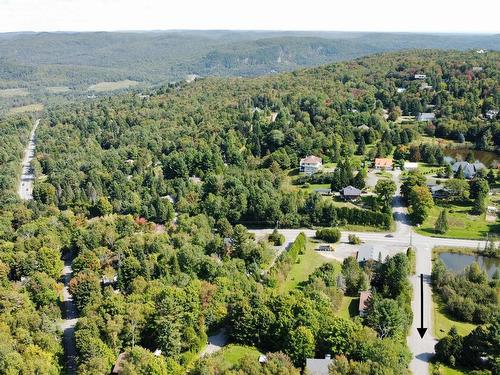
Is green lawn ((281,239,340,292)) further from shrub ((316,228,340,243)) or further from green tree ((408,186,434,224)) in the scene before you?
green tree ((408,186,434,224))

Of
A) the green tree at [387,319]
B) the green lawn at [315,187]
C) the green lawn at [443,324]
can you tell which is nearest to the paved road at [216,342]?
the green tree at [387,319]

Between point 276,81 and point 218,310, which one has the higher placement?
point 276,81

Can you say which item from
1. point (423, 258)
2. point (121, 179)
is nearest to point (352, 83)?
point (121, 179)

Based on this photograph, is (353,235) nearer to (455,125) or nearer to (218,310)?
(218,310)

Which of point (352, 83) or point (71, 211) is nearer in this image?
point (71, 211)

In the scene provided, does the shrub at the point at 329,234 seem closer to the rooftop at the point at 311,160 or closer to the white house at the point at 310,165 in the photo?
the white house at the point at 310,165

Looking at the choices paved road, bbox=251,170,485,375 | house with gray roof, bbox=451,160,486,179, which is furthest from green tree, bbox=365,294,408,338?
house with gray roof, bbox=451,160,486,179
